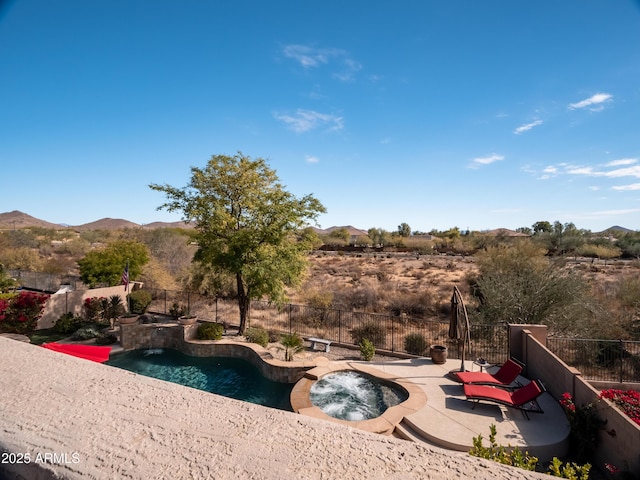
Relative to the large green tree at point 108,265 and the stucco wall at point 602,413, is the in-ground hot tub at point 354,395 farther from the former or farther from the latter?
the large green tree at point 108,265

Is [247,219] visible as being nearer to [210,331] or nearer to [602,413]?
[210,331]

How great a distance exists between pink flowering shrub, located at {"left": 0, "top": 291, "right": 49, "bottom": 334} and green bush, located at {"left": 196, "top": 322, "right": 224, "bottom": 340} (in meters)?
8.07

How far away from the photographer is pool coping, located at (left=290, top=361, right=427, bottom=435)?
815 centimetres

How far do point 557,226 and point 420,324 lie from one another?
43.8 m

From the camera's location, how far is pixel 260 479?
1.52m

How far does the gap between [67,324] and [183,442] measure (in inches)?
781

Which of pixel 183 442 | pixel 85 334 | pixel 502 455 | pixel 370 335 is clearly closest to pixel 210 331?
pixel 85 334

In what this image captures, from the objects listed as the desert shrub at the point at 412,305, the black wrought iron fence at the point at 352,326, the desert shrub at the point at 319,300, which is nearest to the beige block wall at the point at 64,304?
the black wrought iron fence at the point at 352,326

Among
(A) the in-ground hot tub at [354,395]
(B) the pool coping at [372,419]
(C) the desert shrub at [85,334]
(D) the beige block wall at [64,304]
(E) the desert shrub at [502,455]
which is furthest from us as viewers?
(D) the beige block wall at [64,304]

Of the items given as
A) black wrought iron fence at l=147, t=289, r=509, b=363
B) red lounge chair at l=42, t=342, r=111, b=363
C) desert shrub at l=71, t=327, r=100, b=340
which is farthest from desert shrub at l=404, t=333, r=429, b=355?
desert shrub at l=71, t=327, r=100, b=340

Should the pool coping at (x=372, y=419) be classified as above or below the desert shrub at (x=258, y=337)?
below

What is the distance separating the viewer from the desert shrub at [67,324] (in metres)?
17.2

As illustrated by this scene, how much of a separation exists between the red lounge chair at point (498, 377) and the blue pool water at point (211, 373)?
5.25 metres

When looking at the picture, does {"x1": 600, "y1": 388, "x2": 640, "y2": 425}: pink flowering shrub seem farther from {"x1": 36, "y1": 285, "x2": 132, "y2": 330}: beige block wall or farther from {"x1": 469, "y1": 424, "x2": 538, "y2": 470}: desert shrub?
{"x1": 36, "y1": 285, "x2": 132, "y2": 330}: beige block wall
